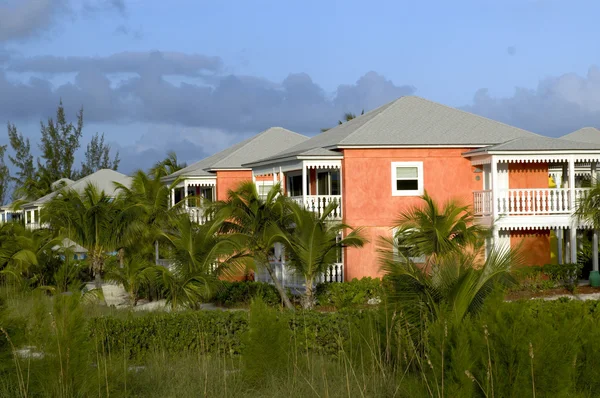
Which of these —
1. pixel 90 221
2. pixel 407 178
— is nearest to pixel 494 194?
pixel 407 178

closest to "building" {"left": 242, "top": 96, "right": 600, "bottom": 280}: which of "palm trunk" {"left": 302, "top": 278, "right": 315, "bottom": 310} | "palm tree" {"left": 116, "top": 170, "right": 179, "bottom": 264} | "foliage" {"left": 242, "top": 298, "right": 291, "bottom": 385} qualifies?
"palm tree" {"left": 116, "top": 170, "right": 179, "bottom": 264}

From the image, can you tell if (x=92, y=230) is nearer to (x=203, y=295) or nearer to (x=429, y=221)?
(x=203, y=295)

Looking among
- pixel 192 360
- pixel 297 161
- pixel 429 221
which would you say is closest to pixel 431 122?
pixel 297 161

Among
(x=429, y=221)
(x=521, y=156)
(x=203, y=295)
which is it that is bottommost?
(x=203, y=295)

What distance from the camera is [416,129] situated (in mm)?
29766

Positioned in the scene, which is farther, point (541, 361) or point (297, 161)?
point (297, 161)

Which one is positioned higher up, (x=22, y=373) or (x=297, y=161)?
(x=297, y=161)

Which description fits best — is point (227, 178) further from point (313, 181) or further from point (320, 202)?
point (320, 202)

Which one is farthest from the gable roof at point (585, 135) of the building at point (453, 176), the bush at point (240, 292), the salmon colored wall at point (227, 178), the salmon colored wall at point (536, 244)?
the bush at point (240, 292)

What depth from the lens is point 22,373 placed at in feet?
30.9

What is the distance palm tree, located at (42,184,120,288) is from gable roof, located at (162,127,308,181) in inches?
383

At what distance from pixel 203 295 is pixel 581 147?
13715 millimetres

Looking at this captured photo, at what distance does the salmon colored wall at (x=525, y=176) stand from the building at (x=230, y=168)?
10.1 metres

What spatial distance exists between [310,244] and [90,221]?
9026 millimetres
